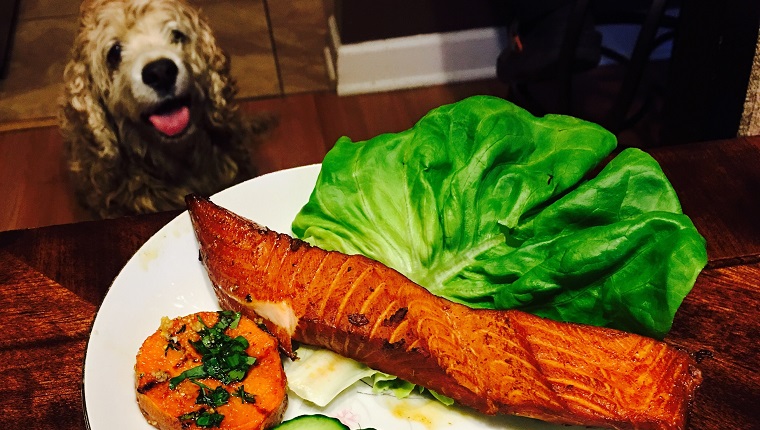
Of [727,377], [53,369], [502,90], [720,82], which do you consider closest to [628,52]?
[502,90]

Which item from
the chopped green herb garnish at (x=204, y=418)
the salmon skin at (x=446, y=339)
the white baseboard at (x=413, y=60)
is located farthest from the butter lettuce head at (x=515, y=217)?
the white baseboard at (x=413, y=60)

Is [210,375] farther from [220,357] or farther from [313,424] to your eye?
[313,424]

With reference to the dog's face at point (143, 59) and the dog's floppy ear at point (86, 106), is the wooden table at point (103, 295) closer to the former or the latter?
the dog's face at point (143, 59)

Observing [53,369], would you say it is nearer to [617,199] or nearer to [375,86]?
[617,199]

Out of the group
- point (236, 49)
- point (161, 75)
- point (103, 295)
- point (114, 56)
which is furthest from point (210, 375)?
point (236, 49)

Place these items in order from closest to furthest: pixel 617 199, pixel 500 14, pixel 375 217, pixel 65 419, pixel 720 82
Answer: pixel 65 419, pixel 617 199, pixel 375 217, pixel 720 82, pixel 500 14

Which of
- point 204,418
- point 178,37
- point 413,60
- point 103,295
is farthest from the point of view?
point 413,60

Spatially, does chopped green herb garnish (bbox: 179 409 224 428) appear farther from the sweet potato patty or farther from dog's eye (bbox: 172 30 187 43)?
dog's eye (bbox: 172 30 187 43)

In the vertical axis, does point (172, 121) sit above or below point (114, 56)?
below
